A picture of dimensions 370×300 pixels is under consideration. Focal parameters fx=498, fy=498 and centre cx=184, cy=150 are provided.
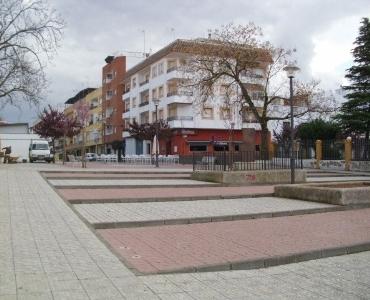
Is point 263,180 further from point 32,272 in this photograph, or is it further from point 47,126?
point 47,126

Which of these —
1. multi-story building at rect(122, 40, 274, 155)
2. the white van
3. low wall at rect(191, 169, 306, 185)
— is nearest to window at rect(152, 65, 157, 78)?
multi-story building at rect(122, 40, 274, 155)

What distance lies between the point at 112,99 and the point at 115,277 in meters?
77.7

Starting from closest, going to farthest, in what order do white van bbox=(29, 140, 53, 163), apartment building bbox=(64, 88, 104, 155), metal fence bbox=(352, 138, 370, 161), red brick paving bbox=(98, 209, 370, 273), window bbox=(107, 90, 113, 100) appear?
red brick paving bbox=(98, 209, 370, 273) → metal fence bbox=(352, 138, 370, 161) → white van bbox=(29, 140, 53, 163) → window bbox=(107, 90, 113, 100) → apartment building bbox=(64, 88, 104, 155)

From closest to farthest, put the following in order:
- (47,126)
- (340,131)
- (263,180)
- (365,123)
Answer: (263,180)
(365,123)
(340,131)
(47,126)

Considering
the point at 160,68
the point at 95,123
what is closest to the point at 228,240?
the point at 160,68

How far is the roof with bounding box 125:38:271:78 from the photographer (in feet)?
96.1

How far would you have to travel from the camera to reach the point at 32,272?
5.99 meters

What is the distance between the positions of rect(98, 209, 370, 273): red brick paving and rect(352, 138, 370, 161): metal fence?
2100 centimetres

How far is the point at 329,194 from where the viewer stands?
13.5 meters

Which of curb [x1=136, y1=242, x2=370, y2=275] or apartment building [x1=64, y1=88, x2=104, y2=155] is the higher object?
apartment building [x1=64, y1=88, x2=104, y2=155]

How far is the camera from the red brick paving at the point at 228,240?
7121 mm

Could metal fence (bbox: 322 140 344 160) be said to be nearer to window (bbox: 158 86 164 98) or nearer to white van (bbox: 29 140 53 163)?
white van (bbox: 29 140 53 163)

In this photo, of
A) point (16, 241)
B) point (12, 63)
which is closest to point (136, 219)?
point (16, 241)

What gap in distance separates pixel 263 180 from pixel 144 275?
1370cm
